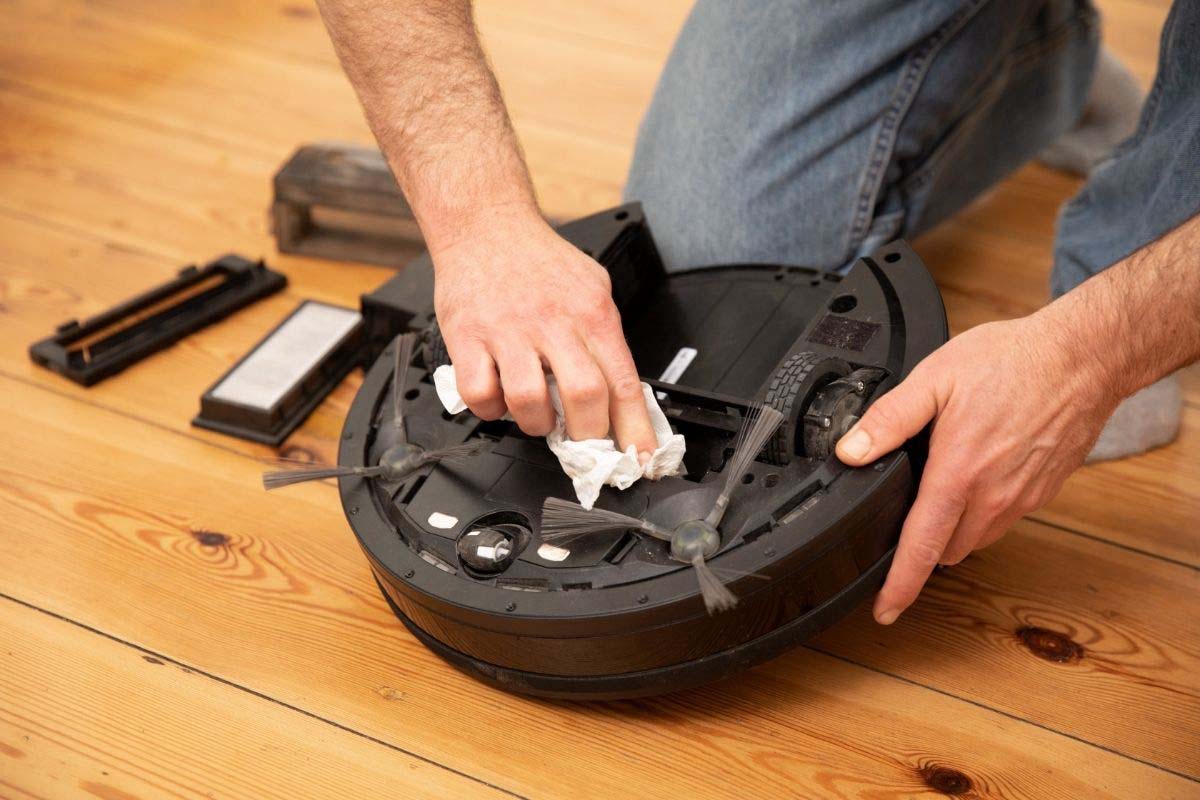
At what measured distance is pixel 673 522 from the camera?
896 mm

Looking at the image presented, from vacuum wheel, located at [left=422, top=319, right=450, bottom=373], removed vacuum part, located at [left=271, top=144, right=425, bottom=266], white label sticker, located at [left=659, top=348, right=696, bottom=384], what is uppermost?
vacuum wheel, located at [left=422, top=319, right=450, bottom=373]

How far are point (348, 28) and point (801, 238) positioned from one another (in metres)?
0.55

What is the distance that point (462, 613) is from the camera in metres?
0.89

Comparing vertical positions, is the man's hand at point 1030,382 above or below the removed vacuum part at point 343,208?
above

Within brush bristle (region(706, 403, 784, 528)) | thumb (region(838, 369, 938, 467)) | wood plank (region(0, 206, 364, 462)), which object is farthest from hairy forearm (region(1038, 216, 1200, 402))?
wood plank (region(0, 206, 364, 462))

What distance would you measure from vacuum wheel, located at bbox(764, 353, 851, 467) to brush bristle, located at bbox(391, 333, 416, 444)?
1.04 feet

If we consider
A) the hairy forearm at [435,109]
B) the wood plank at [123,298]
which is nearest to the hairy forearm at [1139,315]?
the hairy forearm at [435,109]

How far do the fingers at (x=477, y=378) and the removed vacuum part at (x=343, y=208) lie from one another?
587 millimetres

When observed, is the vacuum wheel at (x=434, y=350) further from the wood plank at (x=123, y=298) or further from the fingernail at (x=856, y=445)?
the fingernail at (x=856, y=445)

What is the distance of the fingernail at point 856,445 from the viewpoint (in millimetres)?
871

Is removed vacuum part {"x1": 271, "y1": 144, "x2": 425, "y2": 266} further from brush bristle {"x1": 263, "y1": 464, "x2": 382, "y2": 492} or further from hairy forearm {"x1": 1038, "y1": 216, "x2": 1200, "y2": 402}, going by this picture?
hairy forearm {"x1": 1038, "y1": 216, "x2": 1200, "y2": 402}

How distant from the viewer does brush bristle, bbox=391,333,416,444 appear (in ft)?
3.36

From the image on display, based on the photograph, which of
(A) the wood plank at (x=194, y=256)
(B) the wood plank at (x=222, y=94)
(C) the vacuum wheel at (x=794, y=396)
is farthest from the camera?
(B) the wood plank at (x=222, y=94)

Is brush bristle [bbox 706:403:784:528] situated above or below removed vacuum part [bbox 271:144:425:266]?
above
